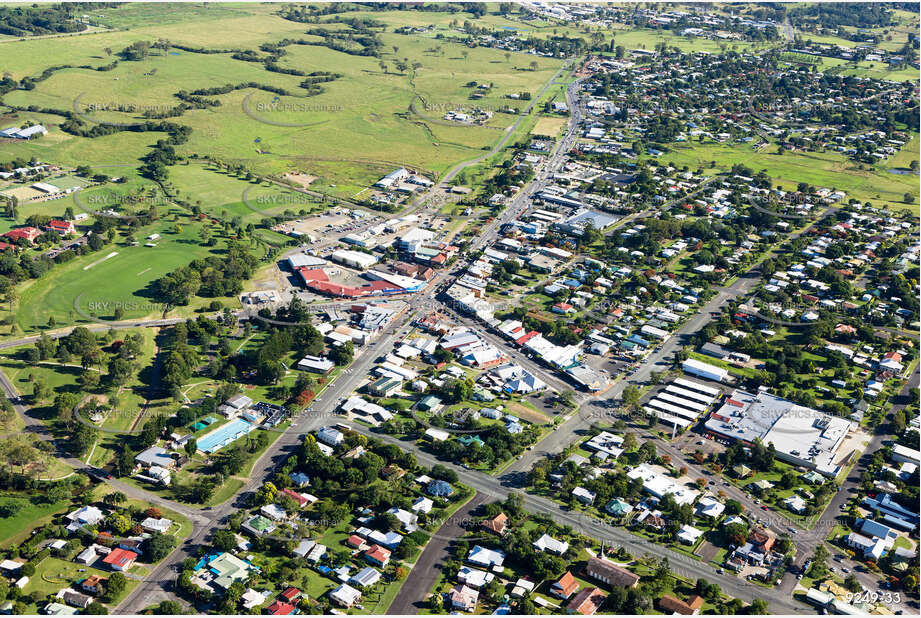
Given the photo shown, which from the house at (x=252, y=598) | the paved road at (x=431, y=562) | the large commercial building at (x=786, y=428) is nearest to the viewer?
the house at (x=252, y=598)

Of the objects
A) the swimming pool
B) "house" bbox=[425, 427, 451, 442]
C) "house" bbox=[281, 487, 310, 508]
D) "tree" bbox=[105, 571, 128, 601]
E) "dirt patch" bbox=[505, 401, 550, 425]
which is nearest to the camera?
"tree" bbox=[105, 571, 128, 601]

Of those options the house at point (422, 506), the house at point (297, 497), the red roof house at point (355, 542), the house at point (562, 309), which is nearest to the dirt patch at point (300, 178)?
the house at point (562, 309)

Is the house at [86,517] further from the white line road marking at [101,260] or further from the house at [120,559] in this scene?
the white line road marking at [101,260]

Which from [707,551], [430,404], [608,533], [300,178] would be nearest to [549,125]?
[300,178]

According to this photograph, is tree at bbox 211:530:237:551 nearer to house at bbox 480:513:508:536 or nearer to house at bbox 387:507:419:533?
house at bbox 387:507:419:533

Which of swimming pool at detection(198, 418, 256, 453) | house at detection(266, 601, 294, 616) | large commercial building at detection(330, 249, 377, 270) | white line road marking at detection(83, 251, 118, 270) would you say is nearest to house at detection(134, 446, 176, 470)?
swimming pool at detection(198, 418, 256, 453)
